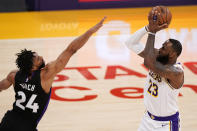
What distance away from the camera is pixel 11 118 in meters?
4.12

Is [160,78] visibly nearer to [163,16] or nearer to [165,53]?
[165,53]

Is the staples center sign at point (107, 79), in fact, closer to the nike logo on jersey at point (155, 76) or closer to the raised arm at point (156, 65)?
the nike logo on jersey at point (155, 76)

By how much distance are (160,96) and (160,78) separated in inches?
7.6

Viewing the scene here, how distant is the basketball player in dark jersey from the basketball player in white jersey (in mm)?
528

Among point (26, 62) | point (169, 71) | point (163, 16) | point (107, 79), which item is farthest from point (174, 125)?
point (107, 79)

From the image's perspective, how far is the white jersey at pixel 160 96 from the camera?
4246 millimetres

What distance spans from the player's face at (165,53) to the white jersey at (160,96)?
154 mm

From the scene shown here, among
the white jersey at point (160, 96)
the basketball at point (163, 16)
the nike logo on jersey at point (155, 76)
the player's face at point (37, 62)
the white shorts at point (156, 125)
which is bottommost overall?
the white shorts at point (156, 125)

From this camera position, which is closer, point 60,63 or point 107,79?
point 60,63

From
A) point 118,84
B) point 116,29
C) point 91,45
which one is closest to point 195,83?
point 118,84

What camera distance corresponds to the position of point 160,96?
4.27 metres

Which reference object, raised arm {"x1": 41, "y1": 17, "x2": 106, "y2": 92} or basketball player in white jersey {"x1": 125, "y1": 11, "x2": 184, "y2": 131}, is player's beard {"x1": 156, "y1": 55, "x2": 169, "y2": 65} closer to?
basketball player in white jersey {"x1": 125, "y1": 11, "x2": 184, "y2": 131}

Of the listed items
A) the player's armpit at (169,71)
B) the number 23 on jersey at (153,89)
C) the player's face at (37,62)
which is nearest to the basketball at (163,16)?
the player's armpit at (169,71)

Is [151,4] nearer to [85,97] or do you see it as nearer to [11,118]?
[85,97]
